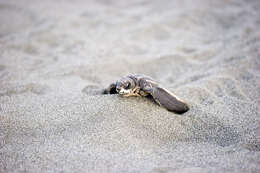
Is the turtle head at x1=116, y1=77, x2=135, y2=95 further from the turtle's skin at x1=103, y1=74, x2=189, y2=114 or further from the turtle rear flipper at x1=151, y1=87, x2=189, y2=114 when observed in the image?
the turtle rear flipper at x1=151, y1=87, x2=189, y2=114

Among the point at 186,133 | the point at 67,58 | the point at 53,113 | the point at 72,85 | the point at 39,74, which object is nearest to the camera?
the point at 186,133

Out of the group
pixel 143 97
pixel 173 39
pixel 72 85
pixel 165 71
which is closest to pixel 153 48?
pixel 173 39

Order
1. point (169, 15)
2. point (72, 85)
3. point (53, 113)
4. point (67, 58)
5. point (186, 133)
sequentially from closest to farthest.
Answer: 1. point (186, 133)
2. point (53, 113)
3. point (72, 85)
4. point (67, 58)
5. point (169, 15)

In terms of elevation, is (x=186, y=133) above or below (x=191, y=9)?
below

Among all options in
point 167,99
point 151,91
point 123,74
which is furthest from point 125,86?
point 123,74

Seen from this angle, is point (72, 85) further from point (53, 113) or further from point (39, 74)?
point (53, 113)

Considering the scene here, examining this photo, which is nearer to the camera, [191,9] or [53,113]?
[53,113]

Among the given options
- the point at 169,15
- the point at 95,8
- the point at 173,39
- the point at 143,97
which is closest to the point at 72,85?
the point at 143,97
